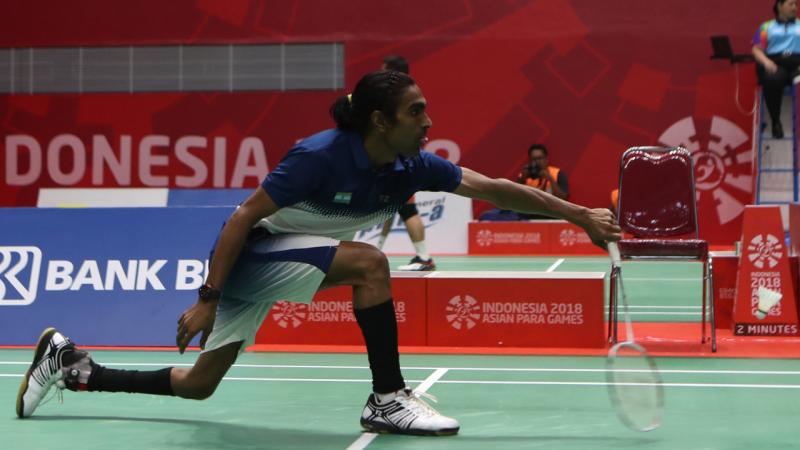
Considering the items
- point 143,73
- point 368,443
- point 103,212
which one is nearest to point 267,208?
point 368,443

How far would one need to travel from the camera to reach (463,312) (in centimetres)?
579

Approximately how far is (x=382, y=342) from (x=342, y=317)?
2.38m

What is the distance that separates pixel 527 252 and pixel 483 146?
229cm

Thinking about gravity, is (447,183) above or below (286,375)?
above

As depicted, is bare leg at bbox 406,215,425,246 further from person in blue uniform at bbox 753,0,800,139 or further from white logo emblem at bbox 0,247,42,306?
person in blue uniform at bbox 753,0,800,139

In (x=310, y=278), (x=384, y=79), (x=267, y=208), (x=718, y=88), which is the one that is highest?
(x=718, y=88)

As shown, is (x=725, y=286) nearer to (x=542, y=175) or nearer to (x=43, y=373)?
(x=43, y=373)

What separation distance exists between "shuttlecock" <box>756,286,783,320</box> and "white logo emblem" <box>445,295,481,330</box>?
157cm

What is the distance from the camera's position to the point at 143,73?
14734mm

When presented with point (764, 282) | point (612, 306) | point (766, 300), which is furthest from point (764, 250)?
point (612, 306)

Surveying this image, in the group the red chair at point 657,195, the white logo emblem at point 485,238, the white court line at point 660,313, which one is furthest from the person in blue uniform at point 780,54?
the red chair at point 657,195

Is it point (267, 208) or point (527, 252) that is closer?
point (267, 208)

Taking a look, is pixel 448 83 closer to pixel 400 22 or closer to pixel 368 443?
pixel 400 22

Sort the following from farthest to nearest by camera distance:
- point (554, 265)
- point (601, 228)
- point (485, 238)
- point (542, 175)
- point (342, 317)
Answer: point (542, 175) < point (485, 238) < point (554, 265) < point (342, 317) < point (601, 228)
